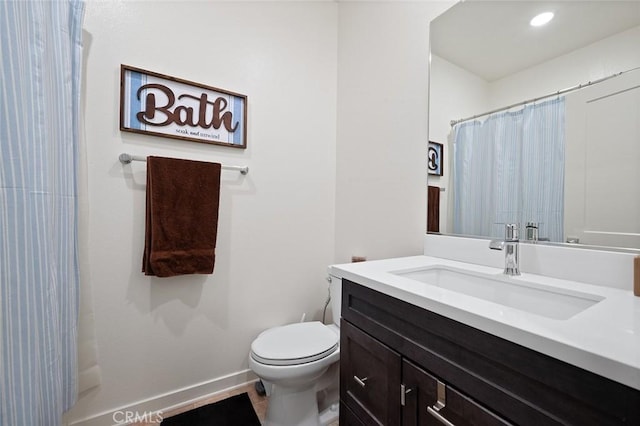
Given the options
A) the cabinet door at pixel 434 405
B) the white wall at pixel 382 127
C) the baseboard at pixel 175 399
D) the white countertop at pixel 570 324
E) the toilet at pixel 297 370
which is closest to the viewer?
the white countertop at pixel 570 324

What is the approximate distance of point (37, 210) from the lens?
810 millimetres

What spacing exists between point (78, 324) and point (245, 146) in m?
1.14

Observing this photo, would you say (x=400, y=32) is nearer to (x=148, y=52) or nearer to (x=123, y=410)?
(x=148, y=52)

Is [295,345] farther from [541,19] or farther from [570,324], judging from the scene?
[541,19]

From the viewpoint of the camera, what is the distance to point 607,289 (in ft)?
2.47

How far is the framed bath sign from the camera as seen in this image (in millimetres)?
1317

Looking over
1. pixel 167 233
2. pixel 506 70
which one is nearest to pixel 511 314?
pixel 506 70

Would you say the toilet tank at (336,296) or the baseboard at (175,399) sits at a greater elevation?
the toilet tank at (336,296)

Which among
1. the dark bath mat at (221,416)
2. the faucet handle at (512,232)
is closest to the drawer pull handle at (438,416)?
the faucet handle at (512,232)

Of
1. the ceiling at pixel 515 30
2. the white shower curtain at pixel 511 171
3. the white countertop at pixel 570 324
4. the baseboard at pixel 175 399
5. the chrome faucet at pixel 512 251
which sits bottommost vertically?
the baseboard at pixel 175 399

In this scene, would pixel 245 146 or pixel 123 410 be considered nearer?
pixel 123 410

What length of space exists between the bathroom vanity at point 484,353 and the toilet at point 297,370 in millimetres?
244

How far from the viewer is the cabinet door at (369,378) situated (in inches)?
30.0

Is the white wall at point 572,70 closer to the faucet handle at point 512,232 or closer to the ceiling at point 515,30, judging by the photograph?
the ceiling at point 515,30
